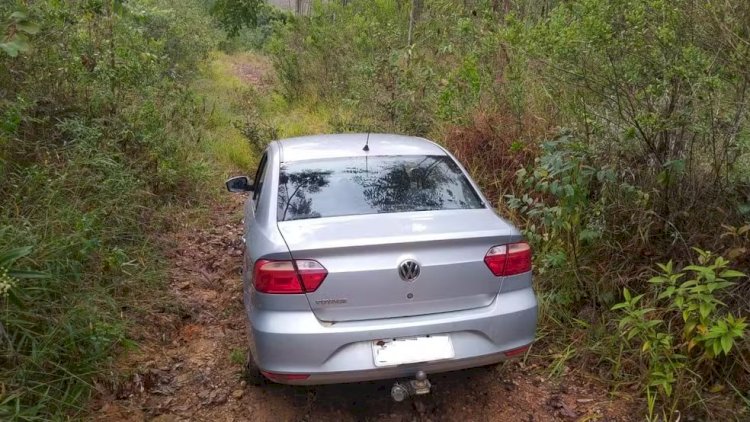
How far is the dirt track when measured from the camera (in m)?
3.46

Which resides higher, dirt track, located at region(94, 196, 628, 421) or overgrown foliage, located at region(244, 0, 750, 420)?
overgrown foliage, located at region(244, 0, 750, 420)

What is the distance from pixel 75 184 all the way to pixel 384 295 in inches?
128

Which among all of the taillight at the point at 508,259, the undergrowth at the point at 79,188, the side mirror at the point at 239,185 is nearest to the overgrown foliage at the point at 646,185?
the taillight at the point at 508,259

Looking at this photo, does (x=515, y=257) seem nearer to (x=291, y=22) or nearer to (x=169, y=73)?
(x=169, y=73)

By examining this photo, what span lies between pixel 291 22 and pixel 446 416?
12766 millimetres

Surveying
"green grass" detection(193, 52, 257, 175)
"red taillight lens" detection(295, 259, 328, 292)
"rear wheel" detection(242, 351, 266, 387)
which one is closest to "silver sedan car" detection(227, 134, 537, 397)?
"red taillight lens" detection(295, 259, 328, 292)

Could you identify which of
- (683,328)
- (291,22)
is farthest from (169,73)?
(683,328)

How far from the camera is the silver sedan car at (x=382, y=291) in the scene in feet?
9.29

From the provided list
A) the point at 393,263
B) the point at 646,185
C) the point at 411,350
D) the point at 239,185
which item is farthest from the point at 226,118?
the point at 411,350

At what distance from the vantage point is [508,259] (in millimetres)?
3115

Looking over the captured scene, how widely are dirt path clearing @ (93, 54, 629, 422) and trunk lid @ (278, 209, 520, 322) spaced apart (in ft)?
2.80

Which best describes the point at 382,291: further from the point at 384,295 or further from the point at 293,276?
the point at 293,276

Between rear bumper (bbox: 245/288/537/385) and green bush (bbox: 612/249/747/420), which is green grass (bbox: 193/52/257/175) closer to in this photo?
rear bumper (bbox: 245/288/537/385)

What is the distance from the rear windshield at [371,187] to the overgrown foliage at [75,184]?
1467 millimetres
